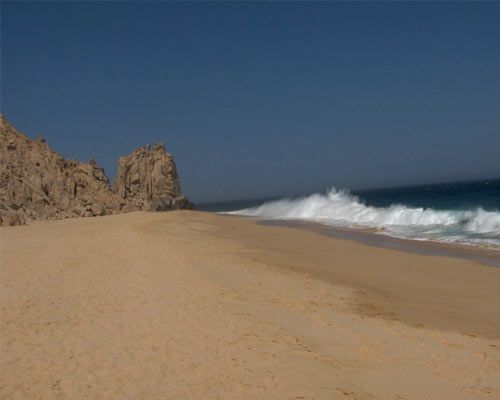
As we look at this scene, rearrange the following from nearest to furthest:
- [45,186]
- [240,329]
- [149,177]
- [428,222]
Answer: [240,329]
[428,222]
[45,186]
[149,177]

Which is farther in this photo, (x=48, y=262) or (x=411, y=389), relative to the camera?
(x=48, y=262)

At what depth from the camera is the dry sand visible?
540cm

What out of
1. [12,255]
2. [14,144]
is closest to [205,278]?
[12,255]

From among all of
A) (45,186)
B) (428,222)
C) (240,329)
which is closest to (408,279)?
(240,329)

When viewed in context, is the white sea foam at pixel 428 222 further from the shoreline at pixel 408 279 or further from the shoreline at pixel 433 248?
the shoreline at pixel 408 279

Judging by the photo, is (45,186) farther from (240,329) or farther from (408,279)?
(240,329)

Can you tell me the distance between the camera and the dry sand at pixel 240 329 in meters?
5.40

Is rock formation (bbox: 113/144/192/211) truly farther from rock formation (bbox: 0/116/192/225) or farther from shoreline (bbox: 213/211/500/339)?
shoreline (bbox: 213/211/500/339)

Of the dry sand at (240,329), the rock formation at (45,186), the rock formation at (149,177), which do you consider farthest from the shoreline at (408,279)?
the rock formation at (149,177)

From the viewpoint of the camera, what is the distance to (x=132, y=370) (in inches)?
227

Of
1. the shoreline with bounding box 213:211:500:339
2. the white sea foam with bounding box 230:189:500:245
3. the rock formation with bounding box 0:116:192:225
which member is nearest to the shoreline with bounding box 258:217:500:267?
the shoreline with bounding box 213:211:500:339

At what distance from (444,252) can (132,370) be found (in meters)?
12.9

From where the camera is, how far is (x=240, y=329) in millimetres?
6953

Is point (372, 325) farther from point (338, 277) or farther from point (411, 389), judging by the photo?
point (338, 277)
